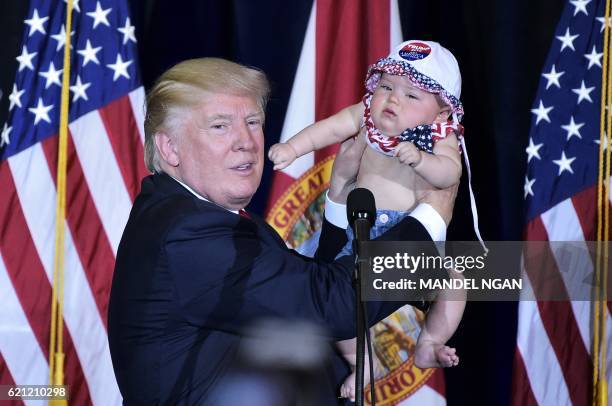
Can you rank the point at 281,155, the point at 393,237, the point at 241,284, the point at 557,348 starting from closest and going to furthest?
the point at 241,284 < the point at 393,237 < the point at 281,155 < the point at 557,348

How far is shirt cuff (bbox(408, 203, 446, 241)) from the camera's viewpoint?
70.8 inches

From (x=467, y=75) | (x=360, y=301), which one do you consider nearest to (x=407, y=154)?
(x=360, y=301)

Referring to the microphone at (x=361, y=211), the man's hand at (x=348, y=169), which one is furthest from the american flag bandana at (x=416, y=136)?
the microphone at (x=361, y=211)

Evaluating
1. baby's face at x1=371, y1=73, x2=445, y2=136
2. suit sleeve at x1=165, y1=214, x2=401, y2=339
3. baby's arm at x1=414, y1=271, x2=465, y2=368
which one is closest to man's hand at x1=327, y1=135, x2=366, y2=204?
baby's face at x1=371, y1=73, x2=445, y2=136

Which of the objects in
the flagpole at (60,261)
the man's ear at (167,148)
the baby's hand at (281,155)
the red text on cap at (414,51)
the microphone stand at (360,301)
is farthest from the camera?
the flagpole at (60,261)

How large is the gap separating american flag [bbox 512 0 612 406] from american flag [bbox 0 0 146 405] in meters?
1.43

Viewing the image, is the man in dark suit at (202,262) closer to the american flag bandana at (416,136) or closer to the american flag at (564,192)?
the american flag bandana at (416,136)

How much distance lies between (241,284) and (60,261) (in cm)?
166

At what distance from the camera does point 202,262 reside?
5.43 feet

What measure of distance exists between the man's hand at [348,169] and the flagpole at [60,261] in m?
1.18

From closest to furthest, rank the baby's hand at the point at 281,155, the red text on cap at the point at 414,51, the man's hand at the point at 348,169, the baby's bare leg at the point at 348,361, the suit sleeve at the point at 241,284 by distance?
the suit sleeve at the point at 241,284, the baby's bare leg at the point at 348,361, the baby's hand at the point at 281,155, the red text on cap at the point at 414,51, the man's hand at the point at 348,169

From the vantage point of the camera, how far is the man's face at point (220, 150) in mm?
1828

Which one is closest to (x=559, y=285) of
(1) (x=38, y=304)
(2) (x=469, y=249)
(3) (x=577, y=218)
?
(3) (x=577, y=218)

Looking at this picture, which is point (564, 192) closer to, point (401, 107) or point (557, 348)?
point (557, 348)
